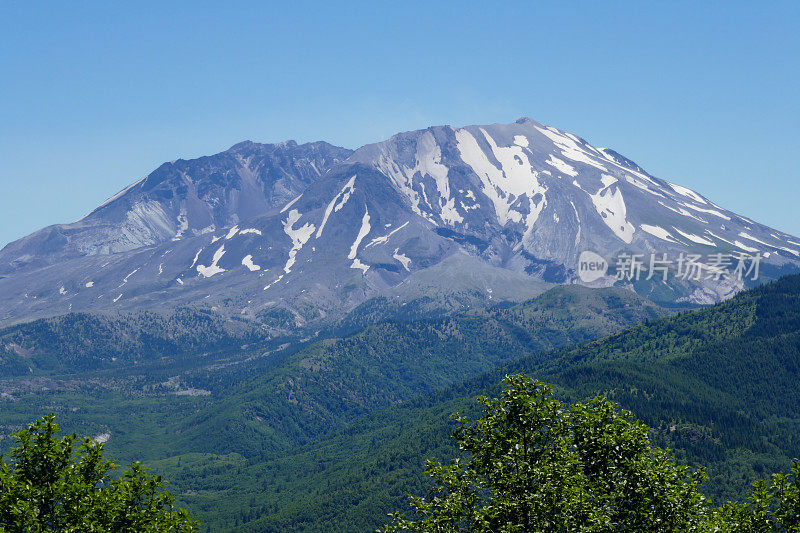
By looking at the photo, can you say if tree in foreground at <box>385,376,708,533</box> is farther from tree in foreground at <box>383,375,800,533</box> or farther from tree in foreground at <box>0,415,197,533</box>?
tree in foreground at <box>0,415,197,533</box>

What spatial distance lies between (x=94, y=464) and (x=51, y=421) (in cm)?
452

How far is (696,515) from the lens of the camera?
172 ft

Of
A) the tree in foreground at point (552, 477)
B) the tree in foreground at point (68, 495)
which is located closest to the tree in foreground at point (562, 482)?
the tree in foreground at point (552, 477)

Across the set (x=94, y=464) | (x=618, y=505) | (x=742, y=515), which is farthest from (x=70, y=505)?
(x=742, y=515)

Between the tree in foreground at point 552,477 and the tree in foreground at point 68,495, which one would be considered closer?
the tree in foreground at point 552,477

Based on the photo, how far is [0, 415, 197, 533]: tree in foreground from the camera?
5116 centimetres

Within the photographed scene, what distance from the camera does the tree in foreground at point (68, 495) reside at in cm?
5116

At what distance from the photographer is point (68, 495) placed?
52.9 meters

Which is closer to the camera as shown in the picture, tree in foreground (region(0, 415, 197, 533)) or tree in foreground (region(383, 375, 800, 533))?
tree in foreground (region(383, 375, 800, 533))

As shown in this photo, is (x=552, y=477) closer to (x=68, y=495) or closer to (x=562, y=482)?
(x=562, y=482)

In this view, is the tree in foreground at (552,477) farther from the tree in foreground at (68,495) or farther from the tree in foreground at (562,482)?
the tree in foreground at (68,495)

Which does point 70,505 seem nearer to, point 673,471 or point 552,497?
point 552,497

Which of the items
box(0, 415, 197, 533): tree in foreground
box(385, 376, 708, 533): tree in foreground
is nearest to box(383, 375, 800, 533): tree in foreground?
box(385, 376, 708, 533): tree in foreground

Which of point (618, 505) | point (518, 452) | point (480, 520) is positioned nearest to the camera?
point (480, 520)
